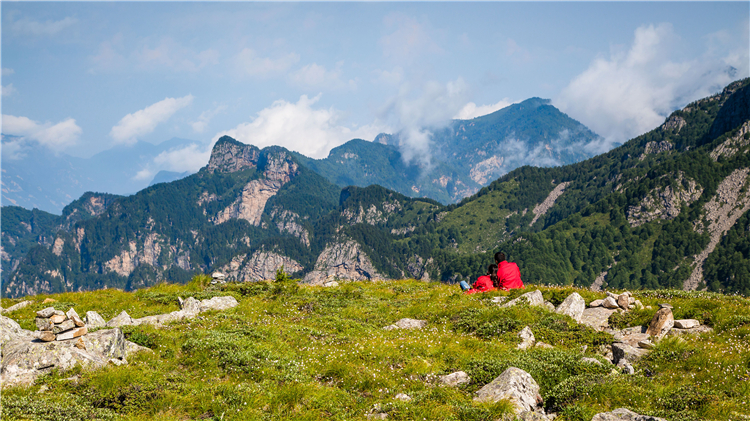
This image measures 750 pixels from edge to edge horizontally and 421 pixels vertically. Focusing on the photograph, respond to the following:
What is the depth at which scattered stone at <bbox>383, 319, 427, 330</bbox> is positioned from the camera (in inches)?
751

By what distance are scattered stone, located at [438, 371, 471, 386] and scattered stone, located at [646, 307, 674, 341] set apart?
8.00 meters

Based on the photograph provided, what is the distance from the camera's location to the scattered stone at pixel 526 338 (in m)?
15.9

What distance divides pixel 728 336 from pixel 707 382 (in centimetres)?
466

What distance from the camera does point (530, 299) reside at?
20266 millimetres

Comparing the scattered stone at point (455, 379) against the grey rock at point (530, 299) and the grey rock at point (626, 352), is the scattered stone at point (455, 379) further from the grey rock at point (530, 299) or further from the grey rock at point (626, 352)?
the grey rock at point (530, 299)

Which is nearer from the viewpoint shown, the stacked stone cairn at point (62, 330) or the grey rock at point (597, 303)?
the stacked stone cairn at point (62, 330)

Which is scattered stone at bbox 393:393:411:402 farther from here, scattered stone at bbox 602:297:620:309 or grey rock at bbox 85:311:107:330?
grey rock at bbox 85:311:107:330

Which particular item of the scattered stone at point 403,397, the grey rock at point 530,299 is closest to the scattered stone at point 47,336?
the scattered stone at point 403,397

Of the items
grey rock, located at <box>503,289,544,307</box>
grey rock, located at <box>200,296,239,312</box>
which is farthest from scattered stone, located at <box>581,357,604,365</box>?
grey rock, located at <box>200,296,239,312</box>

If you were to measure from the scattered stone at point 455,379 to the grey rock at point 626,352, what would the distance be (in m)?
5.40

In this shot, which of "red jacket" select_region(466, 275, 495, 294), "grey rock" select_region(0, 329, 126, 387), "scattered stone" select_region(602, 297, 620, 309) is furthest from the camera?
"red jacket" select_region(466, 275, 495, 294)

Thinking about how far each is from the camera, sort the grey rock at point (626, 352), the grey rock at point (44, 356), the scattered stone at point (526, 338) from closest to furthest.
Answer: the grey rock at point (44, 356)
the grey rock at point (626, 352)
the scattered stone at point (526, 338)

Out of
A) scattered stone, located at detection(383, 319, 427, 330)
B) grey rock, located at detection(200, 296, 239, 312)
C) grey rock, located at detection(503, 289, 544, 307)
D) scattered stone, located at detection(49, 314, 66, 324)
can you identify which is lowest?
scattered stone, located at detection(383, 319, 427, 330)

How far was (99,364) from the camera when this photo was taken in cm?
1314
